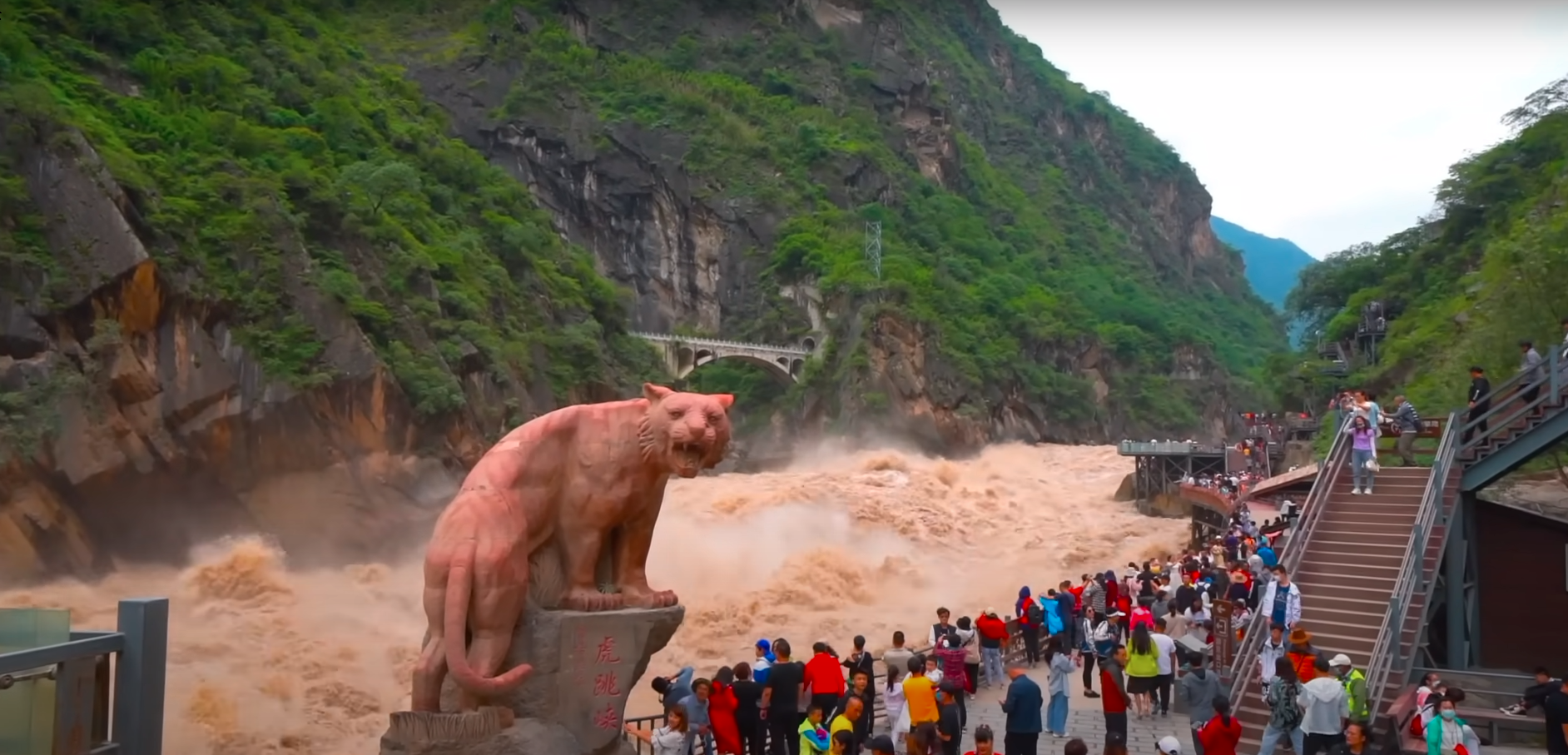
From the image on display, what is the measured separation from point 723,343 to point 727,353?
1.85 ft

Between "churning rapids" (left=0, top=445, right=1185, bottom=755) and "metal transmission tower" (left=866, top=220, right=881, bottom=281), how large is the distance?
27.0 metres

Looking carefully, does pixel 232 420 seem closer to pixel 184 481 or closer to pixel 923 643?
pixel 184 481

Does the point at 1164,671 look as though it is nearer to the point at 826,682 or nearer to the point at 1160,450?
the point at 826,682

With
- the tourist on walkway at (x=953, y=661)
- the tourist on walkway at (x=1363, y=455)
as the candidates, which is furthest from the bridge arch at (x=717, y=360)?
the tourist on walkway at (x=953, y=661)

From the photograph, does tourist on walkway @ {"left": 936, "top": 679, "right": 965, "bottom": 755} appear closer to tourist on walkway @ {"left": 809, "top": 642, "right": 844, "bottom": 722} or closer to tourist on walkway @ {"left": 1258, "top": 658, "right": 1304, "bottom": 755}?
tourist on walkway @ {"left": 809, "top": 642, "right": 844, "bottom": 722}

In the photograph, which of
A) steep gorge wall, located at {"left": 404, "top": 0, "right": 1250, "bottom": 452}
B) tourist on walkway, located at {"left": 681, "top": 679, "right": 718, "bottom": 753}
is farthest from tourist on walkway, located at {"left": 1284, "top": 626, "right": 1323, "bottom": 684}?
steep gorge wall, located at {"left": 404, "top": 0, "right": 1250, "bottom": 452}

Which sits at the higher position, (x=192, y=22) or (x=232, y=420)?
(x=192, y=22)

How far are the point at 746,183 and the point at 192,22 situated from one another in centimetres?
3985

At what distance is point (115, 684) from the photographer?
6520 millimetres

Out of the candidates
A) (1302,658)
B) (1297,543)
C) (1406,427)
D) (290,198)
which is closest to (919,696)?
(1302,658)

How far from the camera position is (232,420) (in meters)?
28.9

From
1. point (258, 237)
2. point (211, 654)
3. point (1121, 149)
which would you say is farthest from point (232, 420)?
point (1121, 149)

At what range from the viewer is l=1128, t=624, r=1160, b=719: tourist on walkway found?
11484mm


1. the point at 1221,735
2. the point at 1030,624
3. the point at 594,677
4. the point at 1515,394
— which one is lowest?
the point at 1030,624
